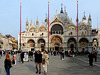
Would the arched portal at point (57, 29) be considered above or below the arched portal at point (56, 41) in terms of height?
above

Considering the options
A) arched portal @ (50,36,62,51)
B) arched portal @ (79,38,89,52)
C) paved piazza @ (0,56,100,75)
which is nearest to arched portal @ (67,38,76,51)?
arched portal @ (79,38,89,52)

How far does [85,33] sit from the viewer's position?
62.0 metres

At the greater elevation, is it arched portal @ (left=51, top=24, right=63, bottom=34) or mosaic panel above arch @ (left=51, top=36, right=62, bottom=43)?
arched portal @ (left=51, top=24, right=63, bottom=34)

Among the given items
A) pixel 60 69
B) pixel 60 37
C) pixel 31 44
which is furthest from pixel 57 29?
pixel 60 69

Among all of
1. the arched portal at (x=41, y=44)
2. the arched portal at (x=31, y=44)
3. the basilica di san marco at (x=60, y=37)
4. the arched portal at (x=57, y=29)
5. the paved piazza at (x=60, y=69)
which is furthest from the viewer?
the arched portal at (x=31, y=44)

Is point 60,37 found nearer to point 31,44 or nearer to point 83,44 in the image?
point 83,44

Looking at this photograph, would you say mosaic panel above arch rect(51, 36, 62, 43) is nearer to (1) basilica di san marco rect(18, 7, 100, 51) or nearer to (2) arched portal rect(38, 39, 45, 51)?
(1) basilica di san marco rect(18, 7, 100, 51)

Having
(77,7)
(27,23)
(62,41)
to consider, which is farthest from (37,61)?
(27,23)

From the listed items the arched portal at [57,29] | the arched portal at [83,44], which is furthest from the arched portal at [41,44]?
the arched portal at [83,44]

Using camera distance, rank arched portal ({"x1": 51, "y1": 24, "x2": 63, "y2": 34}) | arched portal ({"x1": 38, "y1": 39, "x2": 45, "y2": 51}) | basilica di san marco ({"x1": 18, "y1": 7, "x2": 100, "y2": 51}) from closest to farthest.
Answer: basilica di san marco ({"x1": 18, "y1": 7, "x2": 100, "y2": 51}) → arched portal ({"x1": 51, "y1": 24, "x2": 63, "y2": 34}) → arched portal ({"x1": 38, "y1": 39, "x2": 45, "y2": 51})

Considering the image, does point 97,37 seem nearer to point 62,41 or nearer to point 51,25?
point 62,41

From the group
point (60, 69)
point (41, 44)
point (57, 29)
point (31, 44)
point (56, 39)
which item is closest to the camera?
point (60, 69)

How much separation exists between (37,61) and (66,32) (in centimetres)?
5226

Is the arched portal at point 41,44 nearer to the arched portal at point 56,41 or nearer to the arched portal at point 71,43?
the arched portal at point 56,41
